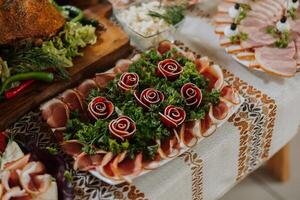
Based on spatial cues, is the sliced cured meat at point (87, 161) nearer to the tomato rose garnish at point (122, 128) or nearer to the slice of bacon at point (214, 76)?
the tomato rose garnish at point (122, 128)

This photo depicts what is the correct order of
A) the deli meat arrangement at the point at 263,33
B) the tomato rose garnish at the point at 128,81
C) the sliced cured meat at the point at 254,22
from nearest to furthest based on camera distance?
the tomato rose garnish at the point at 128,81 → the deli meat arrangement at the point at 263,33 → the sliced cured meat at the point at 254,22

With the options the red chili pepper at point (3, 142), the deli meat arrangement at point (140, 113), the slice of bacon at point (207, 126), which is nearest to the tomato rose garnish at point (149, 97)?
the deli meat arrangement at point (140, 113)

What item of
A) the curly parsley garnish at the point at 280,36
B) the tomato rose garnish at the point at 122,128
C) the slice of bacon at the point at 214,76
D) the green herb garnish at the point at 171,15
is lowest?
the tomato rose garnish at the point at 122,128

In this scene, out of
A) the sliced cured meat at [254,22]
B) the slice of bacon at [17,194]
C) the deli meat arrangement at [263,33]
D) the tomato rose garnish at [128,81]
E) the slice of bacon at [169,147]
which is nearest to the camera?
the slice of bacon at [17,194]

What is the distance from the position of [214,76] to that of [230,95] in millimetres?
76

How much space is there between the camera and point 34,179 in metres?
1.01

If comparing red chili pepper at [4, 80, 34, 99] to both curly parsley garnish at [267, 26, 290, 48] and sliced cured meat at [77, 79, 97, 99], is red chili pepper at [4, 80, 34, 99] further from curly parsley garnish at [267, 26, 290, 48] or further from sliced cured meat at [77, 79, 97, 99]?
curly parsley garnish at [267, 26, 290, 48]

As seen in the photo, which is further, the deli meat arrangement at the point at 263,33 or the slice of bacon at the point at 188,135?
the deli meat arrangement at the point at 263,33

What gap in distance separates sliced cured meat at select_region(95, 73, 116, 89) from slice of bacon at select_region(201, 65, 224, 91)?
24 cm

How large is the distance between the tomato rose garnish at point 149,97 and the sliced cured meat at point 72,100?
0.15m

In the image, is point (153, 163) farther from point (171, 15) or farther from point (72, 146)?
point (171, 15)

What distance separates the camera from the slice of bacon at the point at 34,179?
989 millimetres

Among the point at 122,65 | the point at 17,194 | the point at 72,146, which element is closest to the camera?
the point at 17,194

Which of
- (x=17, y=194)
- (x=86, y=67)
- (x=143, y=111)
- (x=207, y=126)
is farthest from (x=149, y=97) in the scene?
(x=17, y=194)
